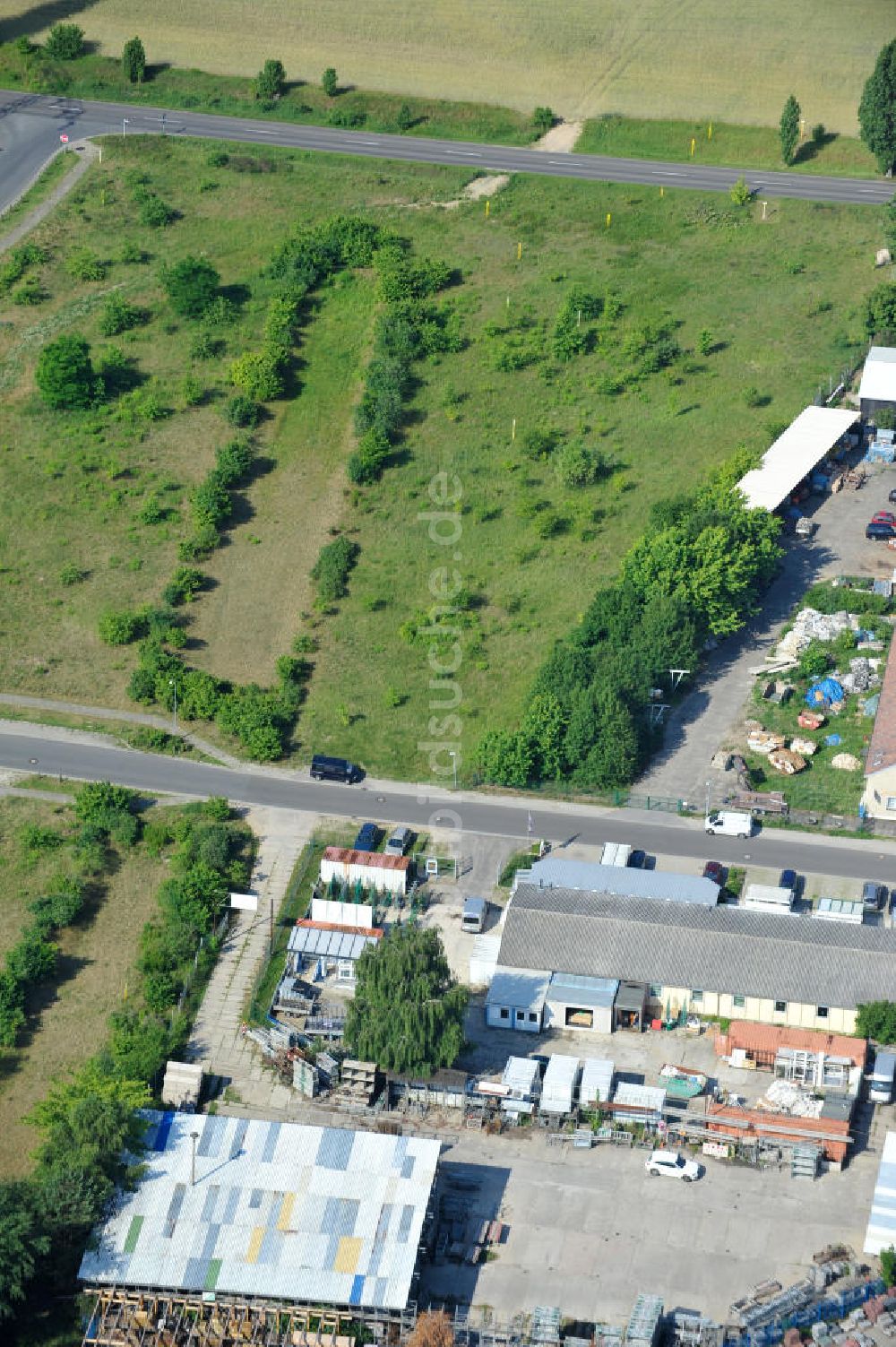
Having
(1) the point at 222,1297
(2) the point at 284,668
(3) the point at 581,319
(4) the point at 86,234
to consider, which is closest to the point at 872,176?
(3) the point at 581,319

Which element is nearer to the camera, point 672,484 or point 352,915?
point 352,915

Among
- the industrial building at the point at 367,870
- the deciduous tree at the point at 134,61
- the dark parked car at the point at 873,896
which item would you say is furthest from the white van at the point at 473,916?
the deciduous tree at the point at 134,61

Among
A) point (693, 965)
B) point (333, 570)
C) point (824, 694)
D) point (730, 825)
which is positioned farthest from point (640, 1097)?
point (333, 570)

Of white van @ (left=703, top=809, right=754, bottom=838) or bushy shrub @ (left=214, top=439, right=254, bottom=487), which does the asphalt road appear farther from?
bushy shrub @ (left=214, top=439, right=254, bottom=487)

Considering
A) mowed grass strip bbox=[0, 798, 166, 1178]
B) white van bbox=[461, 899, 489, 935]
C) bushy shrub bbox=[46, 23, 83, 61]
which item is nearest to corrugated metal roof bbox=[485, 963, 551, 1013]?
white van bbox=[461, 899, 489, 935]

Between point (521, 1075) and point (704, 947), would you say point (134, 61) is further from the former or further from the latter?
point (521, 1075)

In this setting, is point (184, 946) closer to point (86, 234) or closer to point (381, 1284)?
point (381, 1284)
